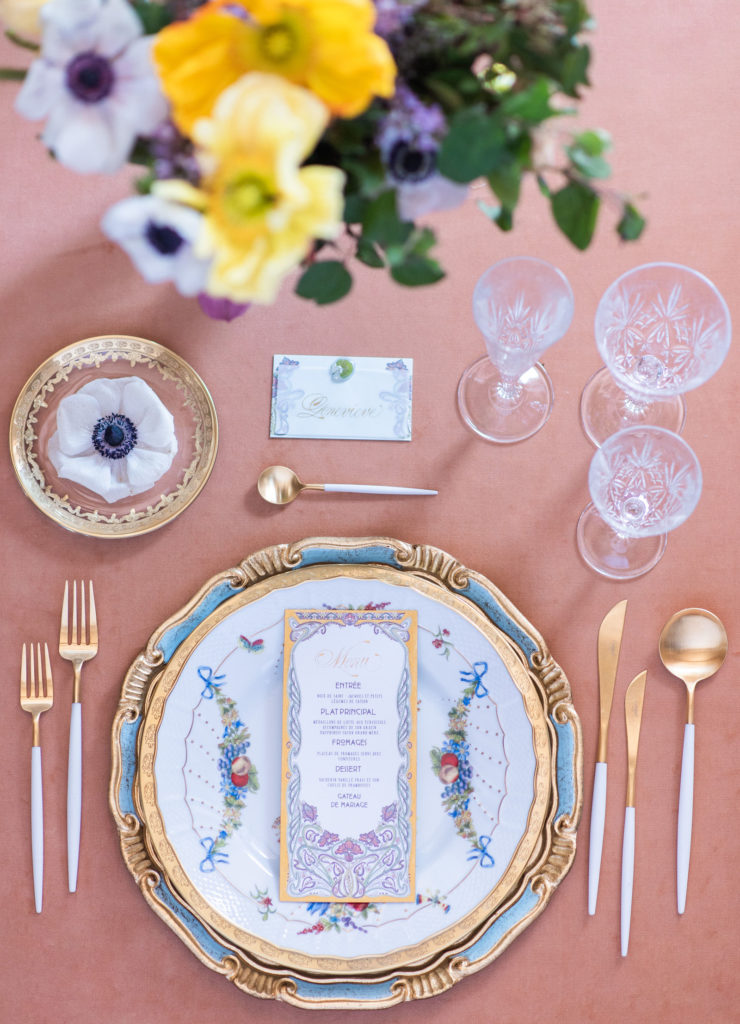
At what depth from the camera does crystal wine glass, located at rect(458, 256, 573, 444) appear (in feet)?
3.27

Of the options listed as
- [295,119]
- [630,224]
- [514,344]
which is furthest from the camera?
[514,344]

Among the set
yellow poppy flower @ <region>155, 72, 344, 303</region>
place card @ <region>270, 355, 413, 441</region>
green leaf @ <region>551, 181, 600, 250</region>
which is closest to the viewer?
yellow poppy flower @ <region>155, 72, 344, 303</region>

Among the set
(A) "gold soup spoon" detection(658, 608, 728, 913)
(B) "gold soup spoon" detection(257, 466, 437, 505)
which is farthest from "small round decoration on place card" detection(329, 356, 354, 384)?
(A) "gold soup spoon" detection(658, 608, 728, 913)

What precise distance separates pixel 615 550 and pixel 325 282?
64 centimetres

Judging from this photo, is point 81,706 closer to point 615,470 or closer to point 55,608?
point 55,608

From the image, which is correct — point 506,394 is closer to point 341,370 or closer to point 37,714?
point 341,370

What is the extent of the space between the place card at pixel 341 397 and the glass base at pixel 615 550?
10.5 inches

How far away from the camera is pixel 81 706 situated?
1078 mm

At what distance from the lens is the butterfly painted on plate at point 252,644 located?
42.4 inches

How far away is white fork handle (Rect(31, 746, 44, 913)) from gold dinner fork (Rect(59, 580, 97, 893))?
0.04 metres

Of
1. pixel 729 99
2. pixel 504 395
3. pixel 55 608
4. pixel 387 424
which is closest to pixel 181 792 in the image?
pixel 55 608

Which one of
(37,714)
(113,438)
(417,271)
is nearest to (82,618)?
(37,714)

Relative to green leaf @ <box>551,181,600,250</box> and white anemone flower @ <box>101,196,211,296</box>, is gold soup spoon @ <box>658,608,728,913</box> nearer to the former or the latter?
green leaf @ <box>551,181,600,250</box>

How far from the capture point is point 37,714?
1080 mm
